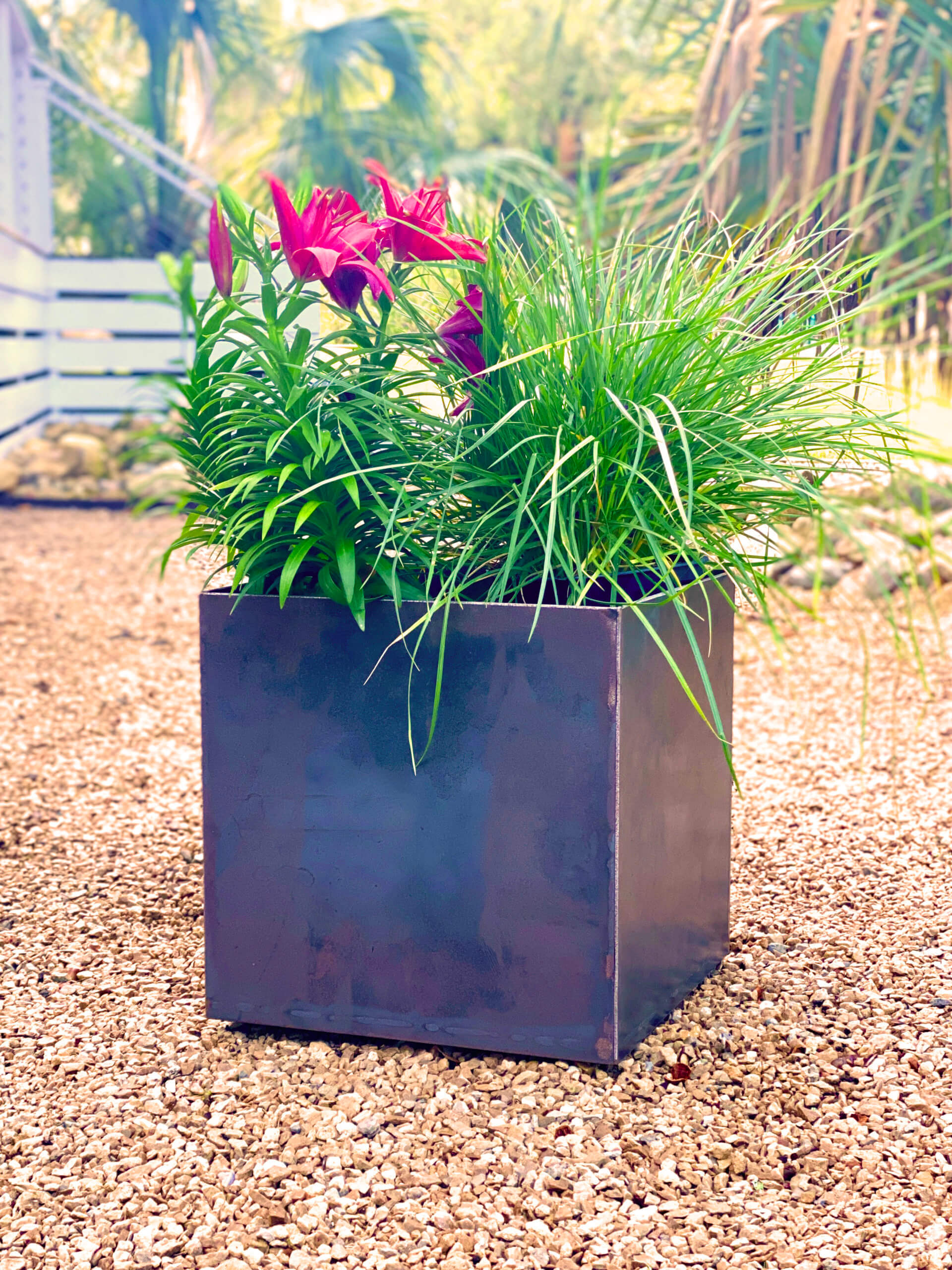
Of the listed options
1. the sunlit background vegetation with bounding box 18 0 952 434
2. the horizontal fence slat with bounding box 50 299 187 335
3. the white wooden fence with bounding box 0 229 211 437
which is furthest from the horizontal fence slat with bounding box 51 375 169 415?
the sunlit background vegetation with bounding box 18 0 952 434

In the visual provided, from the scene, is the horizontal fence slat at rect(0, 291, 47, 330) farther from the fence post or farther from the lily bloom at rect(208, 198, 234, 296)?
the lily bloom at rect(208, 198, 234, 296)

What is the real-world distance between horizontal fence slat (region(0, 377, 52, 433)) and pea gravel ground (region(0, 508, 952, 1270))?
19.3 ft

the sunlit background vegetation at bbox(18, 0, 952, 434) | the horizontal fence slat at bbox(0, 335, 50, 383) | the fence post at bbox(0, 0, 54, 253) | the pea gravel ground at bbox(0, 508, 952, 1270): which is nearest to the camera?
the pea gravel ground at bbox(0, 508, 952, 1270)

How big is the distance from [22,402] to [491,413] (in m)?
7.54

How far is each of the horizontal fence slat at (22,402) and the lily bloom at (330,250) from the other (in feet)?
22.0

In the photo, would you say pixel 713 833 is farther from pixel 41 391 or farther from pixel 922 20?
pixel 41 391

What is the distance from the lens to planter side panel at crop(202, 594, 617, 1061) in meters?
1.32

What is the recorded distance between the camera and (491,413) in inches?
54.0

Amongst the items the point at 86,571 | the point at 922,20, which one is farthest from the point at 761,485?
the point at 86,571

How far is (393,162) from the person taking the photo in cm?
979

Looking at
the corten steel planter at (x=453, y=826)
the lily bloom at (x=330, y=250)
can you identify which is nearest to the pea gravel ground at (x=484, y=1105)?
the corten steel planter at (x=453, y=826)

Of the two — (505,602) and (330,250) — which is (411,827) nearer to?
(505,602)

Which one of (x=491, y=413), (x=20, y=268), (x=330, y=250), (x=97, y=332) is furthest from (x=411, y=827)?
(x=97, y=332)

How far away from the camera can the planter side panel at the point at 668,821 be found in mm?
1333
